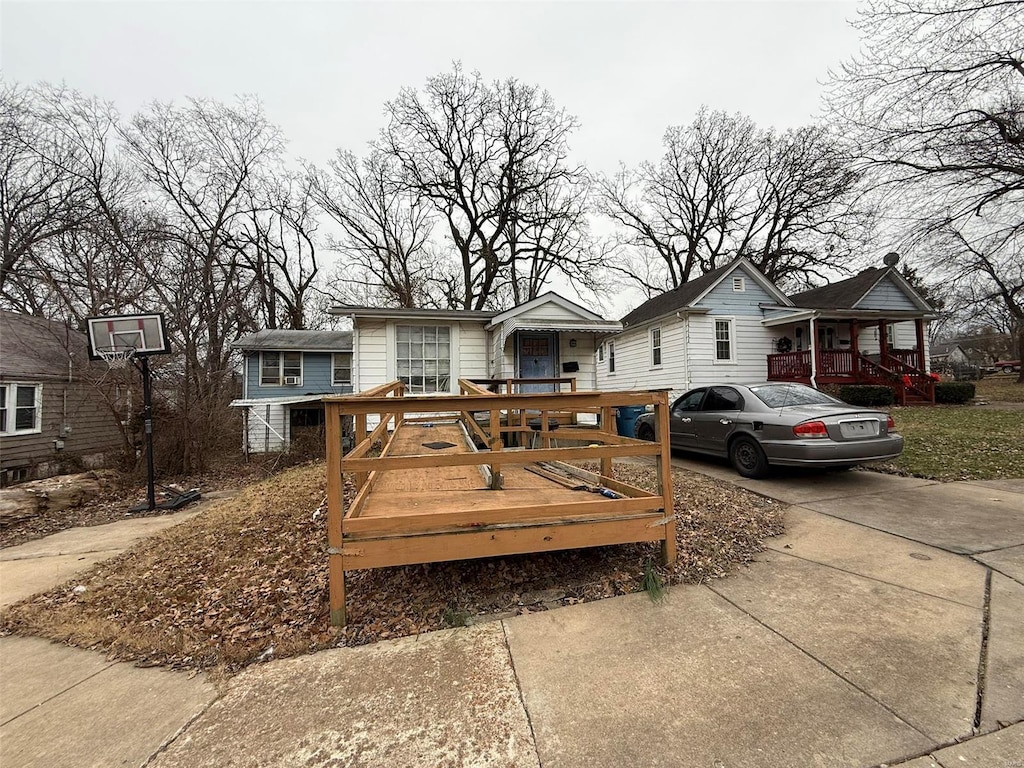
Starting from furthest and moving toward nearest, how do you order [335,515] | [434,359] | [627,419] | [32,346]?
[32,346] < [434,359] < [627,419] < [335,515]

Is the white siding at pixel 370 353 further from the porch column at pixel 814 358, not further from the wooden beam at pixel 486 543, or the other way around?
the porch column at pixel 814 358

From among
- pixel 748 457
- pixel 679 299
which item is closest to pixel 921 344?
pixel 679 299

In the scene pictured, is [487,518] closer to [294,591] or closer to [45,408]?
[294,591]

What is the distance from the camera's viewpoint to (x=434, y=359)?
34.6 ft

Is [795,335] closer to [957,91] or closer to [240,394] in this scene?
[957,91]

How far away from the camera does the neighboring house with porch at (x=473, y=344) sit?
995 cm

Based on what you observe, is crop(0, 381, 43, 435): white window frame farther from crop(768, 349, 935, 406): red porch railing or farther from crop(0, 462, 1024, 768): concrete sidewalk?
crop(768, 349, 935, 406): red porch railing

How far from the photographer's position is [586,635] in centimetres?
244

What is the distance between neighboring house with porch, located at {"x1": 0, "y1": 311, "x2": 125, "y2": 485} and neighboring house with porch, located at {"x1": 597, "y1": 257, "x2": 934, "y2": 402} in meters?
16.2

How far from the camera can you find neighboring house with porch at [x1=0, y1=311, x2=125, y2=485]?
11.6 metres

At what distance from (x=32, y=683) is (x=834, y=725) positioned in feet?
13.2

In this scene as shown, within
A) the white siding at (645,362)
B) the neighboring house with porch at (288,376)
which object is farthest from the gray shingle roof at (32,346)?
the white siding at (645,362)

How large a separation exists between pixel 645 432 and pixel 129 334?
31.7ft

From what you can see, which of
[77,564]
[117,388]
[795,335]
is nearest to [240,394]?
[117,388]
